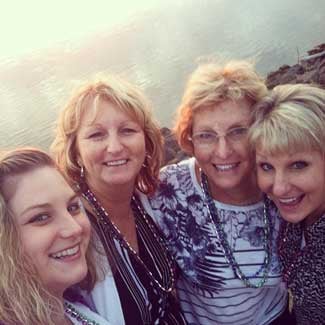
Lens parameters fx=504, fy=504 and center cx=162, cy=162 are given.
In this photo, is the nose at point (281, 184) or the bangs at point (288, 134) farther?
the nose at point (281, 184)

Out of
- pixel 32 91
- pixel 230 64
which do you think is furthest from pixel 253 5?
pixel 230 64

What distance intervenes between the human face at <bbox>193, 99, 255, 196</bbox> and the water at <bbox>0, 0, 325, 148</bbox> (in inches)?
403

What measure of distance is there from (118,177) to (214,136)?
2.00ft

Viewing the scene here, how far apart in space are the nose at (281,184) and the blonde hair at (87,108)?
83cm

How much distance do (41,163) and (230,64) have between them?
4.48ft

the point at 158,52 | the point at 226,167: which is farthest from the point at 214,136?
the point at 158,52

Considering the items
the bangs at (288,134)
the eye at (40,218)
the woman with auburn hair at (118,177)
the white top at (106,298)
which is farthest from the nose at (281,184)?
the eye at (40,218)

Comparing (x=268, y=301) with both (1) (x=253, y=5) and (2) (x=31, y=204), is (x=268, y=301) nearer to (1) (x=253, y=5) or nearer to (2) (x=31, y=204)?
(2) (x=31, y=204)

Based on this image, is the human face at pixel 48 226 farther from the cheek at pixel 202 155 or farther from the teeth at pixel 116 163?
the cheek at pixel 202 155

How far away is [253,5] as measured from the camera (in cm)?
2839

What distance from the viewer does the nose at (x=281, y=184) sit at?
2654mm

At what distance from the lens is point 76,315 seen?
2320mm

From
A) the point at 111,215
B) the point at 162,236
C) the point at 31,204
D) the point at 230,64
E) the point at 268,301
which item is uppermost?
the point at 230,64

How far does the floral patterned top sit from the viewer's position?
2.99m
